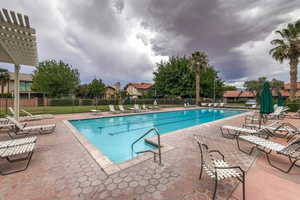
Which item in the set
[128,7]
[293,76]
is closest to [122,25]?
[128,7]

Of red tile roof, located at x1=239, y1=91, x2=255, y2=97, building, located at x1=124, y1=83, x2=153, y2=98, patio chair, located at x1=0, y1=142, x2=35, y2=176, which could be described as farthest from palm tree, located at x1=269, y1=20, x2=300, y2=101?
building, located at x1=124, y1=83, x2=153, y2=98

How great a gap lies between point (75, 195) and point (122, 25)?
490 inches

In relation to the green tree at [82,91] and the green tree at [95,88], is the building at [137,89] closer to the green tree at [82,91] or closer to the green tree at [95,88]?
the green tree at [95,88]

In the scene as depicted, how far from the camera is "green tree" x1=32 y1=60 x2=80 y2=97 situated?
76.5 ft

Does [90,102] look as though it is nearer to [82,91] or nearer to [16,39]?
[82,91]

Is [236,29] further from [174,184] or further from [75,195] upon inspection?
[75,195]

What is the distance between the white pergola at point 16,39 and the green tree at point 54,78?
21189 millimetres

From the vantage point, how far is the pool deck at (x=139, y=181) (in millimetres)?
1943

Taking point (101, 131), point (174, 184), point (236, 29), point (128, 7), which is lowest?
point (101, 131)

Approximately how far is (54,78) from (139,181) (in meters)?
28.6

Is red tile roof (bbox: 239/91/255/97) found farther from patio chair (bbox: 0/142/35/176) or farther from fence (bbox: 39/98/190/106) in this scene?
patio chair (bbox: 0/142/35/176)

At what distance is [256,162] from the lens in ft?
9.90

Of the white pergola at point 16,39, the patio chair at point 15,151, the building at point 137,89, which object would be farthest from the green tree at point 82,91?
the patio chair at point 15,151

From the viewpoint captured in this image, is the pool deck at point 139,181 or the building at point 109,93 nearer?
the pool deck at point 139,181
